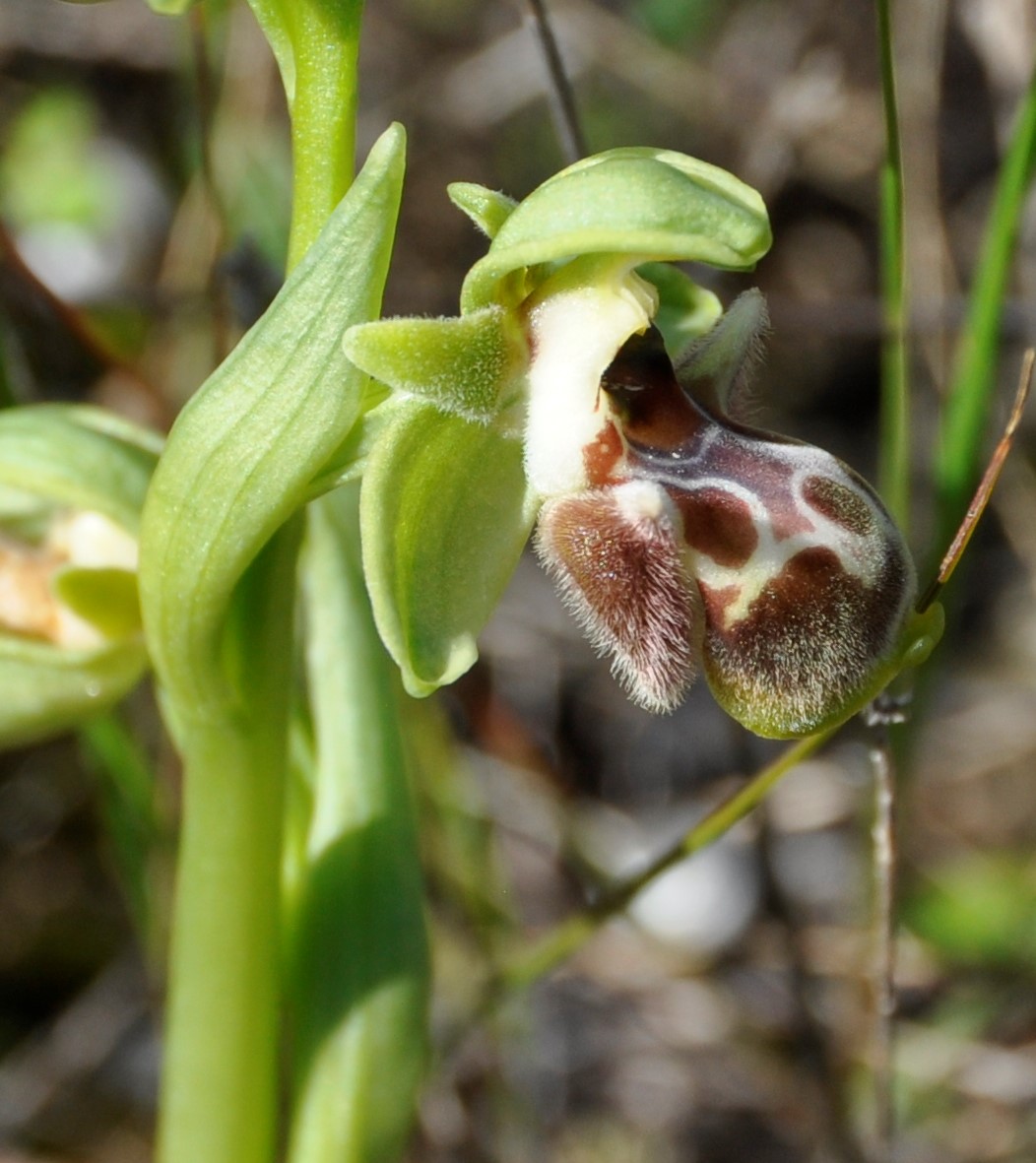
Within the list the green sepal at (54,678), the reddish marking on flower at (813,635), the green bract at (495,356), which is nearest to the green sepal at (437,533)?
the green bract at (495,356)

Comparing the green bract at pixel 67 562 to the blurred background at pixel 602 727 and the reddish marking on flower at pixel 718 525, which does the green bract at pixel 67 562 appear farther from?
the reddish marking on flower at pixel 718 525

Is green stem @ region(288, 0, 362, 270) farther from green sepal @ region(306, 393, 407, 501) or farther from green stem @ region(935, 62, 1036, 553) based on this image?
green stem @ region(935, 62, 1036, 553)

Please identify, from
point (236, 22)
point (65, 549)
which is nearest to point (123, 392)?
point (236, 22)

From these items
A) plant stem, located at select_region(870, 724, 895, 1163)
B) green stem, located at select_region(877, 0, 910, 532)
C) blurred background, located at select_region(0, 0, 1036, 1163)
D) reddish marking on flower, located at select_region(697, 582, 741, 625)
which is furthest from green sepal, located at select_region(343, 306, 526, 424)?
blurred background, located at select_region(0, 0, 1036, 1163)

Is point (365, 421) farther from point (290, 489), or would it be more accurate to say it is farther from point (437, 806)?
point (437, 806)

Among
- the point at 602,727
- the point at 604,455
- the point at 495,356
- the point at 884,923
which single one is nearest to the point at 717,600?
the point at 604,455

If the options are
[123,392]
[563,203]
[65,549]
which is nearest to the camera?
[563,203]

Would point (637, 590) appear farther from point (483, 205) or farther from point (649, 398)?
point (483, 205)
